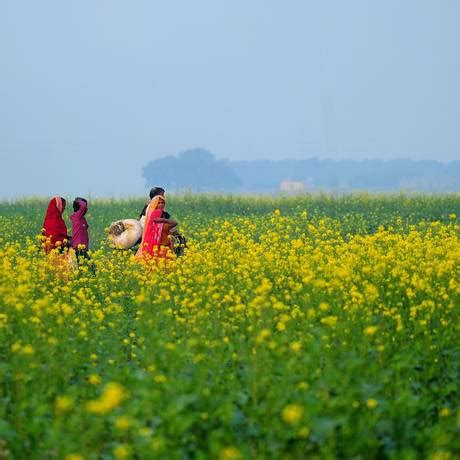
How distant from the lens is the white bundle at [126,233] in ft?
52.5

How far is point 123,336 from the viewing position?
10250mm

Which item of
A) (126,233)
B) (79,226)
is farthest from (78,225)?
(126,233)

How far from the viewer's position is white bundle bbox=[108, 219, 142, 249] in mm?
16016

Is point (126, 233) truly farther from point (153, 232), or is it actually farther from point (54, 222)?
point (153, 232)

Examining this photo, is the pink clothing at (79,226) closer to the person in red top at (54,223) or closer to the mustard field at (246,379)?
the person in red top at (54,223)

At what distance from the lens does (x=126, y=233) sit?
16.1m

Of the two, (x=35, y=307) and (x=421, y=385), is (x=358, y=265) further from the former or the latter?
(x=35, y=307)

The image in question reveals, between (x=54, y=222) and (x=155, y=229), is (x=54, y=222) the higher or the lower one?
the higher one

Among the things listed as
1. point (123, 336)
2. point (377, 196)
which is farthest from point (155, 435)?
point (377, 196)

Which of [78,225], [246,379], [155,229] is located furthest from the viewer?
[78,225]

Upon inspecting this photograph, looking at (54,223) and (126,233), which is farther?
(126,233)

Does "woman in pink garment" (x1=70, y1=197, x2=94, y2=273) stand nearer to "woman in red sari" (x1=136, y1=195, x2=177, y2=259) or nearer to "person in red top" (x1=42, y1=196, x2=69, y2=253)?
"person in red top" (x1=42, y1=196, x2=69, y2=253)

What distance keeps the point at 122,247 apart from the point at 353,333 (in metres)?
7.86

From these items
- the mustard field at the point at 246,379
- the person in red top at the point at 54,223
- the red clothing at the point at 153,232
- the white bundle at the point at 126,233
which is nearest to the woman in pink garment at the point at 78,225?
the person in red top at the point at 54,223
